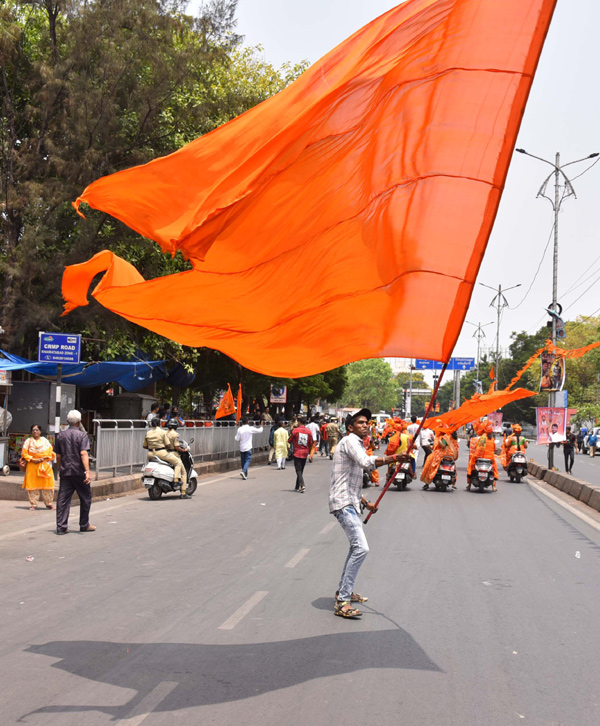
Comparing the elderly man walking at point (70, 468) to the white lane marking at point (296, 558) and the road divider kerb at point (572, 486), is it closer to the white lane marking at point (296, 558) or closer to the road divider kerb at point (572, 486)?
the white lane marking at point (296, 558)

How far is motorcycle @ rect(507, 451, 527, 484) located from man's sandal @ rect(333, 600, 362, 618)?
17.5m

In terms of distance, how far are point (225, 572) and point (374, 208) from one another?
503cm

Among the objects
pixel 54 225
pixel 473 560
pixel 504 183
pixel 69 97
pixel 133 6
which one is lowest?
pixel 473 560

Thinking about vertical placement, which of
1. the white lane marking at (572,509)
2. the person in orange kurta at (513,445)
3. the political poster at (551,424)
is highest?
the political poster at (551,424)

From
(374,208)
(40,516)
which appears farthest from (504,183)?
(40,516)

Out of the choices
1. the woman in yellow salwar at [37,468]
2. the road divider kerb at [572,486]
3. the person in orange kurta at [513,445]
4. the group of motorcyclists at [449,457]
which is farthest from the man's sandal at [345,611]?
the person in orange kurta at [513,445]

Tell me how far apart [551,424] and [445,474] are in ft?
17.6

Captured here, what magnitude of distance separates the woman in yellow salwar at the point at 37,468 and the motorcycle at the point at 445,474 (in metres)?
9.47

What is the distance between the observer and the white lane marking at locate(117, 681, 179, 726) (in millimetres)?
4297

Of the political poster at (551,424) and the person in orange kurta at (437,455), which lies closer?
the person in orange kurta at (437,455)

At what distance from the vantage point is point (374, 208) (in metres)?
4.95

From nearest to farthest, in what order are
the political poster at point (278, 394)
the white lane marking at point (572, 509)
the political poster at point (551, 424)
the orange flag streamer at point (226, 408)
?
the white lane marking at point (572, 509), the political poster at point (551, 424), the orange flag streamer at point (226, 408), the political poster at point (278, 394)

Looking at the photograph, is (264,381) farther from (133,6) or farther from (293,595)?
(293,595)

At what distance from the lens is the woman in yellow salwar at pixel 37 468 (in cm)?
1366
